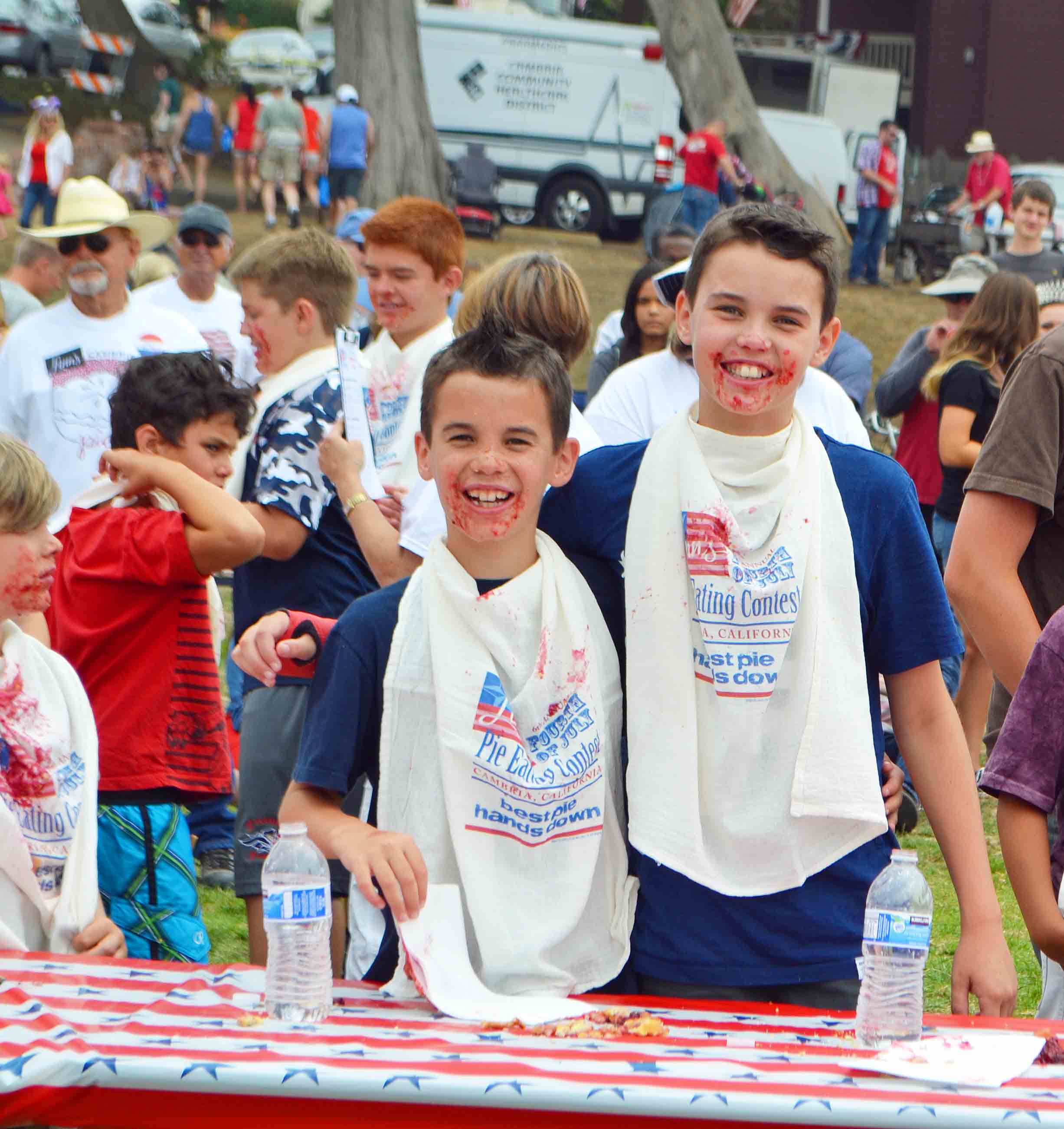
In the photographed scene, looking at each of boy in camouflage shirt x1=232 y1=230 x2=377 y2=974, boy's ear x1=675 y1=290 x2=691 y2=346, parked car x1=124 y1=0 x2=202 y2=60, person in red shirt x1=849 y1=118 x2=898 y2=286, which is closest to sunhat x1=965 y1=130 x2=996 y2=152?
person in red shirt x1=849 y1=118 x2=898 y2=286

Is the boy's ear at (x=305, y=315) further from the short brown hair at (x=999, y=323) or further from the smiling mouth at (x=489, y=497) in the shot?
the short brown hair at (x=999, y=323)

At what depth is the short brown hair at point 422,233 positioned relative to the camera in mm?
4566

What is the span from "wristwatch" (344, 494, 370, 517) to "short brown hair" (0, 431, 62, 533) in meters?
0.85

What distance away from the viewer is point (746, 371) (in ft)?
8.64

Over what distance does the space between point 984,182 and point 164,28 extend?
51.7 ft

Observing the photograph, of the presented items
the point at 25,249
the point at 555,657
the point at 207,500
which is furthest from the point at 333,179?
the point at 555,657

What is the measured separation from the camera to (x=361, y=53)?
830 inches

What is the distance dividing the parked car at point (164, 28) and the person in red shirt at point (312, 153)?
27.6ft

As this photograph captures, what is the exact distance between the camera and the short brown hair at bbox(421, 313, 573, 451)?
8.90ft

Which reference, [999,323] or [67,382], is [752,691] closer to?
[67,382]

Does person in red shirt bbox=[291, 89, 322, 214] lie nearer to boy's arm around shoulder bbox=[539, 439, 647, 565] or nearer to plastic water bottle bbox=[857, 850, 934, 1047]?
boy's arm around shoulder bbox=[539, 439, 647, 565]

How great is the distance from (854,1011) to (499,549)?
3.01ft

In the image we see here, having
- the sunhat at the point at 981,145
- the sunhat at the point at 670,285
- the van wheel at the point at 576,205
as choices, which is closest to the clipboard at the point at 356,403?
the sunhat at the point at 670,285

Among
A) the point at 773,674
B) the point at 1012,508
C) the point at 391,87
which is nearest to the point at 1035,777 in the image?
the point at 773,674
